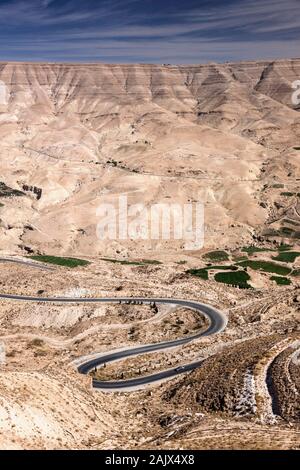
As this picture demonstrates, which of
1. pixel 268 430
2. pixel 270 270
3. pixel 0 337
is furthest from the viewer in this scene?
pixel 270 270

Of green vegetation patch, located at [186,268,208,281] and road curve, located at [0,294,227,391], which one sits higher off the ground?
green vegetation patch, located at [186,268,208,281]

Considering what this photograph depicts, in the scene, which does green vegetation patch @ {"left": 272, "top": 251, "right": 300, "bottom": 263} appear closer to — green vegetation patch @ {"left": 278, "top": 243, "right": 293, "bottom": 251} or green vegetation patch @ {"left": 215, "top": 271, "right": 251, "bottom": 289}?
green vegetation patch @ {"left": 278, "top": 243, "right": 293, "bottom": 251}

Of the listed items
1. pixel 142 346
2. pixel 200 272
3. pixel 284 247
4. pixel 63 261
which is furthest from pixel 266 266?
pixel 142 346

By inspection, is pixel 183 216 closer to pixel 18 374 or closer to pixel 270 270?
pixel 270 270

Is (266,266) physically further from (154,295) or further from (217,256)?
(154,295)

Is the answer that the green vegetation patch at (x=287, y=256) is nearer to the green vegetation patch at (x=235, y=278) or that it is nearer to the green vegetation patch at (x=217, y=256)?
the green vegetation patch at (x=217, y=256)

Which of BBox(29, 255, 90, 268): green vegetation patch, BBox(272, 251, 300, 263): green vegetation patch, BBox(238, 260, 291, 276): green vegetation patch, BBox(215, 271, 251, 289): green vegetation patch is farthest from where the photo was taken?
BBox(272, 251, 300, 263): green vegetation patch

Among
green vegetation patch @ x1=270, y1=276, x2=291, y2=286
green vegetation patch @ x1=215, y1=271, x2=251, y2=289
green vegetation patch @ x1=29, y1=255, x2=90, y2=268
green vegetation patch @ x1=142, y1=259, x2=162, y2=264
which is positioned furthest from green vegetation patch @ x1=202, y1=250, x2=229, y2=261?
green vegetation patch @ x1=29, y1=255, x2=90, y2=268

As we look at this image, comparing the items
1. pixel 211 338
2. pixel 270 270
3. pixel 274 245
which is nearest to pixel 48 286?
pixel 211 338
